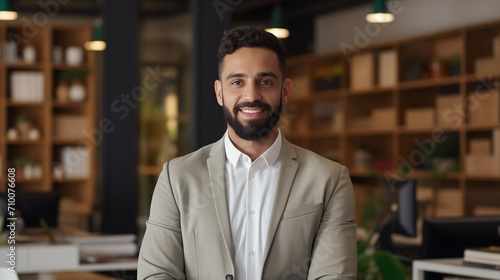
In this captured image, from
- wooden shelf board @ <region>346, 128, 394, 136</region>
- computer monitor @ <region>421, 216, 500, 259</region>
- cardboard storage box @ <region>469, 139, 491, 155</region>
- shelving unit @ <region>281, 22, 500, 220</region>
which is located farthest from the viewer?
wooden shelf board @ <region>346, 128, 394, 136</region>

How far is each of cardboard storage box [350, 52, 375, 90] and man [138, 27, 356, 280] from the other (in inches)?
287

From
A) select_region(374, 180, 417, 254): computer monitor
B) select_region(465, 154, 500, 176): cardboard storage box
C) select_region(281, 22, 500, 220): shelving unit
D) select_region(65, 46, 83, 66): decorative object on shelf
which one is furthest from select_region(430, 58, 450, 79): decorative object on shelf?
select_region(65, 46, 83, 66): decorative object on shelf

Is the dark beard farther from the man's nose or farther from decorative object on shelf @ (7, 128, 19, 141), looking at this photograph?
decorative object on shelf @ (7, 128, 19, 141)

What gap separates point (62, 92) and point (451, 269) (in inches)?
253

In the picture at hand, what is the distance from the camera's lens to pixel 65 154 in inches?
345

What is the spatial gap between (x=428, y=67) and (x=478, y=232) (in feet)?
17.1

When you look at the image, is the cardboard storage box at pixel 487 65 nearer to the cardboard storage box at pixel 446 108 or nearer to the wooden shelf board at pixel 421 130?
the cardboard storage box at pixel 446 108

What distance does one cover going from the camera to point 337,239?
1.76 m

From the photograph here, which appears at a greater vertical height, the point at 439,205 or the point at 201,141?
the point at 201,141

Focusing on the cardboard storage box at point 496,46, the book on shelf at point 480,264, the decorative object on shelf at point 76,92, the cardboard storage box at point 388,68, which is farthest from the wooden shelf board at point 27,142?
the book on shelf at point 480,264

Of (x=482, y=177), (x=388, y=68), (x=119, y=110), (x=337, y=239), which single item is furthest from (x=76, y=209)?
(x=337, y=239)

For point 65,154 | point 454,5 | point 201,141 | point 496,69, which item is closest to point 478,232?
point 201,141

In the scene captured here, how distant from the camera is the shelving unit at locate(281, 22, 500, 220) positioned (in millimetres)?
7605

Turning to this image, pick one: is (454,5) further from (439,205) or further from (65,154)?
(65,154)
